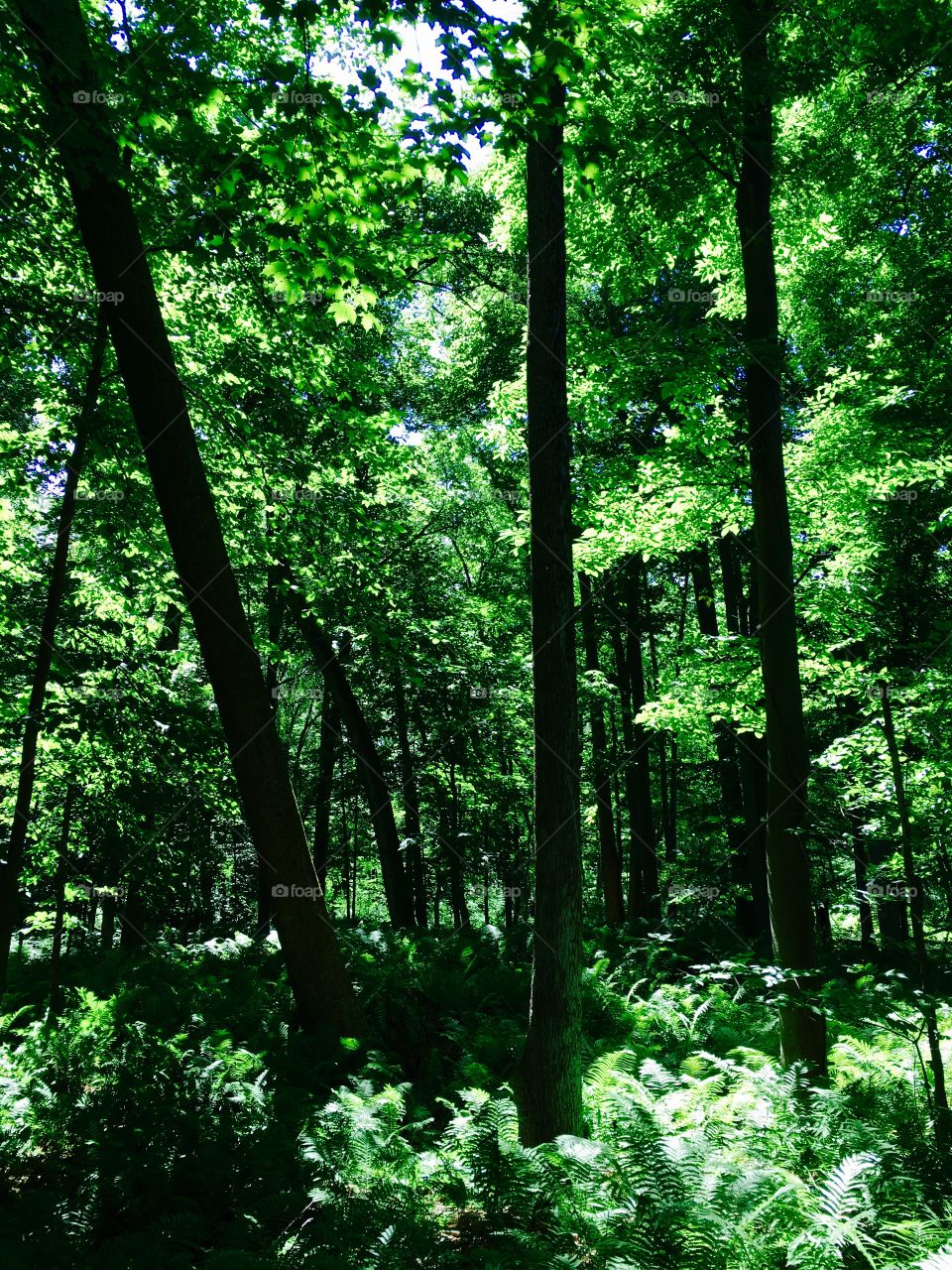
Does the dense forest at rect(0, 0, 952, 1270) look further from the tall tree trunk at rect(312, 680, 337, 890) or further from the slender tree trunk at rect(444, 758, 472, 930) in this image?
the tall tree trunk at rect(312, 680, 337, 890)

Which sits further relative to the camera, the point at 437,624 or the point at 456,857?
the point at 456,857

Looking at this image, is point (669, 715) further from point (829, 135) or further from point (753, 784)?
point (829, 135)

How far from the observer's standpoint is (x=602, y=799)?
43.5 feet

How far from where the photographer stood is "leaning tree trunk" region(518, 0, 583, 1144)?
15.4 feet

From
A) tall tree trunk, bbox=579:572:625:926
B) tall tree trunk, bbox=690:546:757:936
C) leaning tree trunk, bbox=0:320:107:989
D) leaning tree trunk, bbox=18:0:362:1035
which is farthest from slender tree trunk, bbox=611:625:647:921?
leaning tree trunk, bbox=0:320:107:989

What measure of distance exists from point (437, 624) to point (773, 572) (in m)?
3.99

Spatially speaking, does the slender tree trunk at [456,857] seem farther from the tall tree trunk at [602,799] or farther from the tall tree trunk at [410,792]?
the tall tree trunk at [602,799]

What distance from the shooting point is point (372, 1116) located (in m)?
5.37

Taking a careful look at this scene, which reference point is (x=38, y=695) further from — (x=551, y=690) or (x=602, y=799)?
(x=602, y=799)

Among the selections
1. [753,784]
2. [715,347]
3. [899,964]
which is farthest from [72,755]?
A: [899,964]

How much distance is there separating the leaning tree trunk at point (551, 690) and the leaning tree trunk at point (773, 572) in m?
1.65

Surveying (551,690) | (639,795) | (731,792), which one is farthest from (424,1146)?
(731,792)

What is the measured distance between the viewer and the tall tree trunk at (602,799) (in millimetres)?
13492

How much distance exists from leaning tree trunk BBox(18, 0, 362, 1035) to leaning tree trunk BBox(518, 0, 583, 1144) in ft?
7.29
